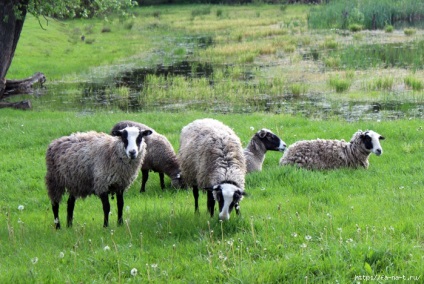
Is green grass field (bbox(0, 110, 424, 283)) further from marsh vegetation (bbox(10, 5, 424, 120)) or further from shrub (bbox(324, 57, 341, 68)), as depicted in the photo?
shrub (bbox(324, 57, 341, 68))

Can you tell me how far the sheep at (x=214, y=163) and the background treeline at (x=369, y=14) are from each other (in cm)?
3493

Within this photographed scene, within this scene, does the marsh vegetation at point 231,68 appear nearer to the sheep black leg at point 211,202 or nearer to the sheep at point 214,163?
the sheep at point 214,163

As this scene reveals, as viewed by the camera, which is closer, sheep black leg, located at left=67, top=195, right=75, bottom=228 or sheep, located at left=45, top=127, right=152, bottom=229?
sheep, located at left=45, top=127, right=152, bottom=229

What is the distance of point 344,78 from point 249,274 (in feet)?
71.4

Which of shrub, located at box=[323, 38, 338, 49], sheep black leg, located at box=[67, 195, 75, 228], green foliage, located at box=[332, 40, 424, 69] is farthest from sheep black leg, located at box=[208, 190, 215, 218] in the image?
shrub, located at box=[323, 38, 338, 49]

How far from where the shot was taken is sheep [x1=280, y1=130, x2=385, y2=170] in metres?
12.6

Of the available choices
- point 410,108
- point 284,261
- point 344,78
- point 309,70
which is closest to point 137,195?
point 284,261

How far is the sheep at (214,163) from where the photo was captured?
8.23m

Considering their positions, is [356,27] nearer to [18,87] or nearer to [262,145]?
A: [18,87]

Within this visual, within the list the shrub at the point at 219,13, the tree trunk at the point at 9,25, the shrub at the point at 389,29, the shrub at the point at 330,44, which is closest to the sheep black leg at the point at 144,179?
the tree trunk at the point at 9,25

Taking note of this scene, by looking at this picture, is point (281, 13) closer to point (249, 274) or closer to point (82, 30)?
point (82, 30)

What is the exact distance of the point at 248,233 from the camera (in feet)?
24.5

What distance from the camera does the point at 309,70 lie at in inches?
1157

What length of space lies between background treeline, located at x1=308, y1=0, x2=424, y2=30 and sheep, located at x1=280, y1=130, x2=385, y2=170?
31431 millimetres
